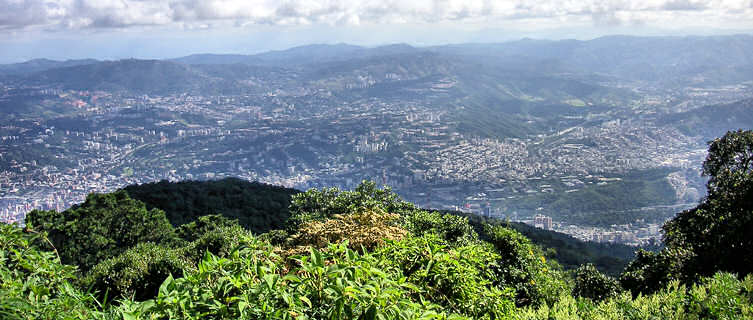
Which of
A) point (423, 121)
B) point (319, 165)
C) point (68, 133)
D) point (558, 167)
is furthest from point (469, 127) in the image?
point (68, 133)

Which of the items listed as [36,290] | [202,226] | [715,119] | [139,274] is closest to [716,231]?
[36,290]

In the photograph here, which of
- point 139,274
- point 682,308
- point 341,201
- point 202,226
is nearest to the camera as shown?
point 682,308

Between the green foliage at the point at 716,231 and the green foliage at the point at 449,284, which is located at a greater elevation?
the green foliage at the point at 449,284

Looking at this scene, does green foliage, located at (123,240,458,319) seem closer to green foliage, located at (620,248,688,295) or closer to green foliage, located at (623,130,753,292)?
green foliage, located at (623,130,753,292)

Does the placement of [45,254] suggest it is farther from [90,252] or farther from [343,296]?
[90,252]

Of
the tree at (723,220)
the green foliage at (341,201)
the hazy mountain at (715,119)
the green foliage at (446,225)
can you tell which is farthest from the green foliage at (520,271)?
the hazy mountain at (715,119)

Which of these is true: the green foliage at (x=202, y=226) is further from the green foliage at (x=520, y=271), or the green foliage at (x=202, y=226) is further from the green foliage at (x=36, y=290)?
the green foliage at (x=36, y=290)

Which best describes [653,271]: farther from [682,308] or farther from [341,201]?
[341,201]
